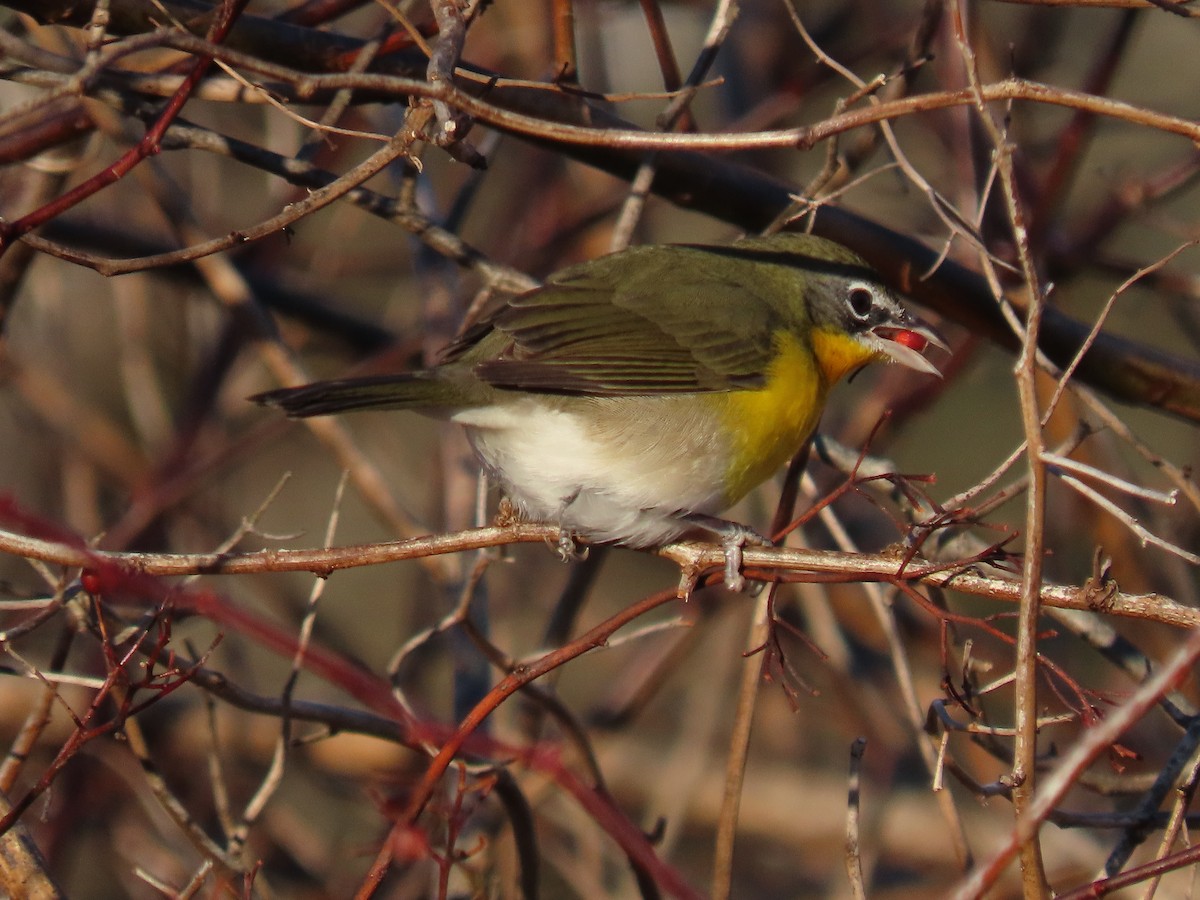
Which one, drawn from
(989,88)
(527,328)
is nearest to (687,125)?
(527,328)

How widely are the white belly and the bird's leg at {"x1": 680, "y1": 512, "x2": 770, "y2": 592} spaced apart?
0.04m

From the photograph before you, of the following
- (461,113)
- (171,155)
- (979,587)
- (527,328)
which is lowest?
(171,155)

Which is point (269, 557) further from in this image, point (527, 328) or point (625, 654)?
point (625, 654)

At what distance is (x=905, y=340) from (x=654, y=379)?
0.80 m

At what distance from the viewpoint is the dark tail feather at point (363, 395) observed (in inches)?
119

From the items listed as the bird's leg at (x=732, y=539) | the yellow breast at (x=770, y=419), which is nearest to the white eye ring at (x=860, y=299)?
the yellow breast at (x=770, y=419)

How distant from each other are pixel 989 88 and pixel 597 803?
1431 mm

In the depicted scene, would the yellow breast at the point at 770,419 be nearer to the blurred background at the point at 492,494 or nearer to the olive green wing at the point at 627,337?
the olive green wing at the point at 627,337

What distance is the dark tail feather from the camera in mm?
3025

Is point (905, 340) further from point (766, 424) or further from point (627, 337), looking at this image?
point (627, 337)

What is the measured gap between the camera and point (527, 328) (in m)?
3.58

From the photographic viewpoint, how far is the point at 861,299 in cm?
387

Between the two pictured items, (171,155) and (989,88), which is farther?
(171,155)

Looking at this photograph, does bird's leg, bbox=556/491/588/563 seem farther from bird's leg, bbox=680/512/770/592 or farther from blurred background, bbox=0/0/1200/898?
bird's leg, bbox=680/512/770/592
